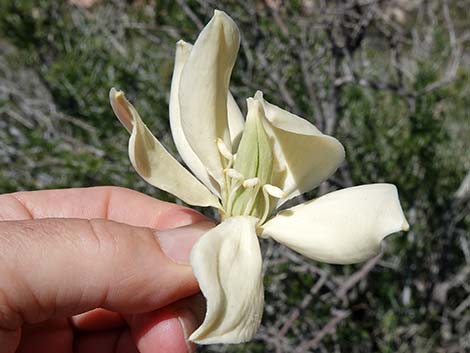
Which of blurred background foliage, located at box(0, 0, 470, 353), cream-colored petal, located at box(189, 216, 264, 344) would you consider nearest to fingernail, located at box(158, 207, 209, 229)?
cream-colored petal, located at box(189, 216, 264, 344)

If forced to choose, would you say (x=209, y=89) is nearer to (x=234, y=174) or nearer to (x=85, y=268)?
(x=234, y=174)

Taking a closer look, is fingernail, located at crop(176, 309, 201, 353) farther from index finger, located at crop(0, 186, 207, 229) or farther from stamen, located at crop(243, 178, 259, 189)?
stamen, located at crop(243, 178, 259, 189)

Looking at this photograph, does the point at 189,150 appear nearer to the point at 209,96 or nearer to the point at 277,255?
the point at 209,96

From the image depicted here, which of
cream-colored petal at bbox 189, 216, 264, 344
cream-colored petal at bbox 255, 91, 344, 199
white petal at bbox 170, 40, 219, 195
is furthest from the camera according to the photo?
white petal at bbox 170, 40, 219, 195

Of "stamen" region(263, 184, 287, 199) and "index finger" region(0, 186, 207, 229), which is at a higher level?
"stamen" region(263, 184, 287, 199)

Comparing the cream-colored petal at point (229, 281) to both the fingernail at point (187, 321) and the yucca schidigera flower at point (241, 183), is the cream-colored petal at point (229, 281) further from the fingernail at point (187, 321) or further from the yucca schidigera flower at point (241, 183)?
the fingernail at point (187, 321)

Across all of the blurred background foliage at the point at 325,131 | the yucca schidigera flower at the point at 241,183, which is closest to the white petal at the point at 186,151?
the yucca schidigera flower at the point at 241,183

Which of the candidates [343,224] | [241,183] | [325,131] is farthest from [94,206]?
[325,131]
